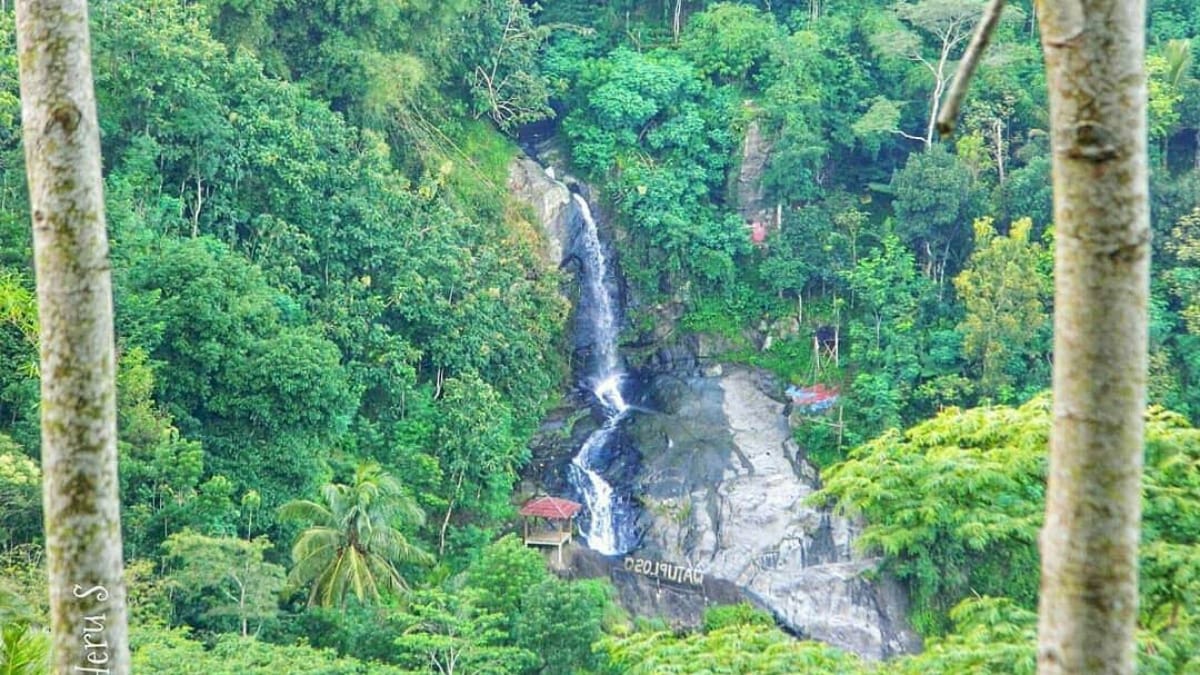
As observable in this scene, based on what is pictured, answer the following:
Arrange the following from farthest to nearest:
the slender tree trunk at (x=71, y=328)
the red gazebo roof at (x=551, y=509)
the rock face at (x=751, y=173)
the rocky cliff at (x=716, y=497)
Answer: the rock face at (x=751, y=173) < the red gazebo roof at (x=551, y=509) < the rocky cliff at (x=716, y=497) < the slender tree trunk at (x=71, y=328)

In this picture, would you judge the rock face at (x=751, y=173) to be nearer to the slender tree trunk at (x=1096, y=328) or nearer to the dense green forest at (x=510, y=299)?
the dense green forest at (x=510, y=299)

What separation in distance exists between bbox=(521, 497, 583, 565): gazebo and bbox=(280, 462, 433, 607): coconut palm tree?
3.28 m

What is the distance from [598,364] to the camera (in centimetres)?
2145

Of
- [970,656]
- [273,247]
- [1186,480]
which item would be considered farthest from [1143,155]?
[273,247]

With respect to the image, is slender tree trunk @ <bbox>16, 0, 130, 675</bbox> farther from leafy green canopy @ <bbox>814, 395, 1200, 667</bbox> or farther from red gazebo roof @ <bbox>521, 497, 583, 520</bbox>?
red gazebo roof @ <bbox>521, 497, 583, 520</bbox>

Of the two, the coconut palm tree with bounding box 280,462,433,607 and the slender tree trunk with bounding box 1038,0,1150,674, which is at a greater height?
the slender tree trunk with bounding box 1038,0,1150,674

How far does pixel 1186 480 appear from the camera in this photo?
20.6ft

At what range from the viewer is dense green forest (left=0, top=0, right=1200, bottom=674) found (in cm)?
801

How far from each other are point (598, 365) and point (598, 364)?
0.02 m

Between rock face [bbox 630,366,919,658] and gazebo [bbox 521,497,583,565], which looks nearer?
rock face [bbox 630,366,919,658]

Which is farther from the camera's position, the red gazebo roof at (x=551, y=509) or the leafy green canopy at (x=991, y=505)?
the red gazebo roof at (x=551, y=509)

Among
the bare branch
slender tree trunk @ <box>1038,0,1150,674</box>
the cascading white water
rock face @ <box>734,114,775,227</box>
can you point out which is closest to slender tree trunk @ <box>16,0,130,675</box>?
the bare branch

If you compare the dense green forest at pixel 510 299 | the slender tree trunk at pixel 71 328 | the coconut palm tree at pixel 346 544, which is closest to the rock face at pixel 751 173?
the dense green forest at pixel 510 299

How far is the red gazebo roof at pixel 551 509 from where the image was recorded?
1719 centimetres
